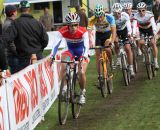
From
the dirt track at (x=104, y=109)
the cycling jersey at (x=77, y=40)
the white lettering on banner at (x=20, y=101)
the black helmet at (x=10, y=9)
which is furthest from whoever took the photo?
the cycling jersey at (x=77, y=40)

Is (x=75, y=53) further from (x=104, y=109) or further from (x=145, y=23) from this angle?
(x=145, y=23)

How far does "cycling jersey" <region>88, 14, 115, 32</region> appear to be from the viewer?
1352 centimetres

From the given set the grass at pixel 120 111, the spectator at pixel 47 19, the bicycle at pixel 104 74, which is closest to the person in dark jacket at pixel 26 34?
the grass at pixel 120 111

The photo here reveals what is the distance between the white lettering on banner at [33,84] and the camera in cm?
905

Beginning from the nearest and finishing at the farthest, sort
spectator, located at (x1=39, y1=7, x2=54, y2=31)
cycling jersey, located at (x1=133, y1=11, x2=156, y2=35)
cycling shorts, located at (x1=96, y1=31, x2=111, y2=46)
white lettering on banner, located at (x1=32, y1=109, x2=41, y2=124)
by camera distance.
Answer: white lettering on banner, located at (x1=32, y1=109, x2=41, y2=124) < cycling shorts, located at (x1=96, y1=31, x2=111, y2=46) < cycling jersey, located at (x1=133, y1=11, x2=156, y2=35) < spectator, located at (x1=39, y1=7, x2=54, y2=31)

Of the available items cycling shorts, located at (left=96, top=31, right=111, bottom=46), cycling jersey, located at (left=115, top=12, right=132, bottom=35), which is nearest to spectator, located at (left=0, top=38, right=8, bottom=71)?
cycling shorts, located at (left=96, top=31, right=111, bottom=46)

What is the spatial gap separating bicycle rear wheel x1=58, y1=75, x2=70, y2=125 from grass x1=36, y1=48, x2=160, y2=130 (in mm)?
156

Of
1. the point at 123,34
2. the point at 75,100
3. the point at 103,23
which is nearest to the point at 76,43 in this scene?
the point at 75,100

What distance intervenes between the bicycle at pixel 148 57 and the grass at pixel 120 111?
0.49 metres

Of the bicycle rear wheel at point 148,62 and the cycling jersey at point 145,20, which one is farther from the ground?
the cycling jersey at point 145,20

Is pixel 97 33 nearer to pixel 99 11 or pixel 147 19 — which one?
pixel 99 11

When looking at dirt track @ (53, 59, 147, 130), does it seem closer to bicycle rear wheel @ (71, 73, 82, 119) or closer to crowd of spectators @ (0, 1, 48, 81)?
bicycle rear wheel @ (71, 73, 82, 119)

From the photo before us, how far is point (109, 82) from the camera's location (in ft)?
43.7

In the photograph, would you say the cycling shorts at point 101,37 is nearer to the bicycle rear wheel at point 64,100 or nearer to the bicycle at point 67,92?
the bicycle at point 67,92
